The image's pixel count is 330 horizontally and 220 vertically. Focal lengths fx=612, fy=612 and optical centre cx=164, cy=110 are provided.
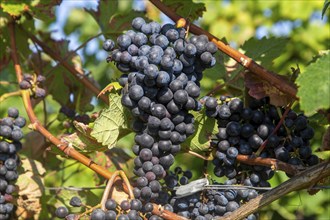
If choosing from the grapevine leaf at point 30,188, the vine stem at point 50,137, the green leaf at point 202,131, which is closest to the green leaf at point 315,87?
the green leaf at point 202,131

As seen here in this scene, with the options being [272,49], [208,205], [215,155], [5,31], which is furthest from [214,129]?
[5,31]

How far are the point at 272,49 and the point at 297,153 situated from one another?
517 millimetres

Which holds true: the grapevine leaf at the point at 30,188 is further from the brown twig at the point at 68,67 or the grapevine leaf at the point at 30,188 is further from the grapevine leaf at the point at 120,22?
the grapevine leaf at the point at 120,22

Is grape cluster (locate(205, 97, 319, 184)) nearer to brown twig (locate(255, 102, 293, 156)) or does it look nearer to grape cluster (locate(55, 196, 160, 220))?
brown twig (locate(255, 102, 293, 156))

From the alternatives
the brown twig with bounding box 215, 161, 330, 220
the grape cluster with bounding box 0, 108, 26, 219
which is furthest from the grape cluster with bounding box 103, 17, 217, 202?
the grape cluster with bounding box 0, 108, 26, 219

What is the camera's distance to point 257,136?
4.97 ft

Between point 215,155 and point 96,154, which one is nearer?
point 215,155

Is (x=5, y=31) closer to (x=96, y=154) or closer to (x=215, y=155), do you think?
(x=96, y=154)

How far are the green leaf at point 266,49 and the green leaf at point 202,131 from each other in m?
0.42

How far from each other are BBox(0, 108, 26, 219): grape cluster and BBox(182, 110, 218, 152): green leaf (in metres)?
0.54

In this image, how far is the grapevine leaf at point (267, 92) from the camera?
1.49 m

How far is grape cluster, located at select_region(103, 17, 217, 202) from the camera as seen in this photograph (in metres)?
1.42

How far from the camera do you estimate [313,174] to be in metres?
1.36

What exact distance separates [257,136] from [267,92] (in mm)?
112
